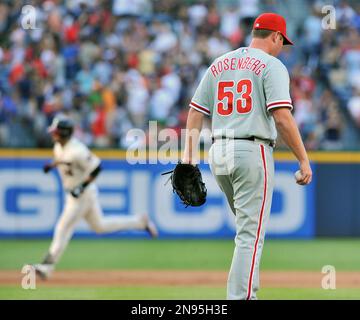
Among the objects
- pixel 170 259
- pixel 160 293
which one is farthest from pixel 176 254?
pixel 160 293

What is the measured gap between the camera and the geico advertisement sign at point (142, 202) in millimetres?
14992

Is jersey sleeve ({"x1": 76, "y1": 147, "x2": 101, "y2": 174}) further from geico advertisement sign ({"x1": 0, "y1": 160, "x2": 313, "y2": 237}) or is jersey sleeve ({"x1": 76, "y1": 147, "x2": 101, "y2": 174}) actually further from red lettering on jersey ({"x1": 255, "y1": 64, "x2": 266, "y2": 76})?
red lettering on jersey ({"x1": 255, "y1": 64, "x2": 266, "y2": 76})

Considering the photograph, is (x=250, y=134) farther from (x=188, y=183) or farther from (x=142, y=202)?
(x=142, y=202)

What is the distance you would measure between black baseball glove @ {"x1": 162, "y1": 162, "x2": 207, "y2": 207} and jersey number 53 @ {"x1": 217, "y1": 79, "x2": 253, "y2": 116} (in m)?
0.51

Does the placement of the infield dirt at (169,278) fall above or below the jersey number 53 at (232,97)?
below

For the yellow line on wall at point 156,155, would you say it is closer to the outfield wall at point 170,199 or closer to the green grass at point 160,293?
the outfield wall at point 170,199

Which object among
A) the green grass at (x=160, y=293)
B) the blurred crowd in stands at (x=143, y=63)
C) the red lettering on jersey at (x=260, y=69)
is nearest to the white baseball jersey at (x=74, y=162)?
the green grass at (x=160, y=293)

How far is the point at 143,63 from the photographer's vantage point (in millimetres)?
16750

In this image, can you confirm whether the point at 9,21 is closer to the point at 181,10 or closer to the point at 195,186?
the point at 181,10

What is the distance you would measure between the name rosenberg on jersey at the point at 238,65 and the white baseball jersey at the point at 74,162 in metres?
5.14

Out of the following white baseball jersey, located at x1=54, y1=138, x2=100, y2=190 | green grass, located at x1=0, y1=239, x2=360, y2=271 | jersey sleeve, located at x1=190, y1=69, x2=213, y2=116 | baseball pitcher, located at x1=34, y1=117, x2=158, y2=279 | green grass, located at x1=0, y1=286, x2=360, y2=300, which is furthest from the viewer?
green grass, located at x1=0, y1=239, x2=360, y2=271
